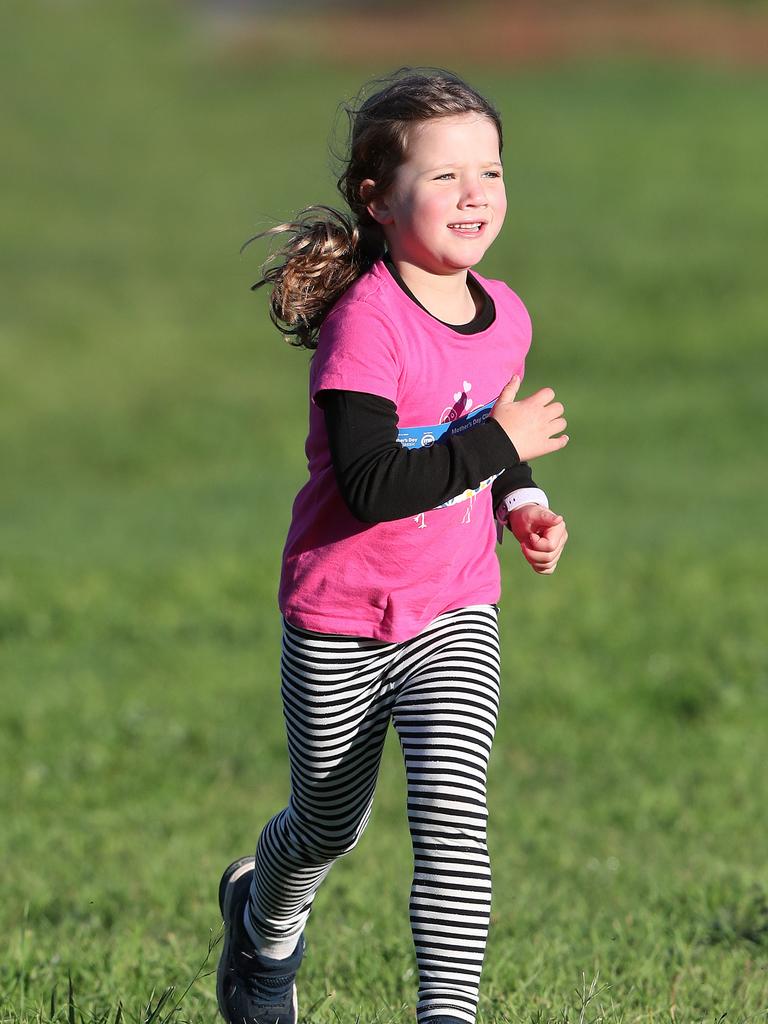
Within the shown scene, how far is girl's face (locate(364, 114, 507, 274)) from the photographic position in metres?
3.65

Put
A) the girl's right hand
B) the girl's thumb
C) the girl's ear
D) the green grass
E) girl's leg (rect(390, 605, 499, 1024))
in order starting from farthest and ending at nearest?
the green grass < the girl's ear < the girl's thumb < the girl's right hand < girl's leg (rect(390, 605, 499, 1024))

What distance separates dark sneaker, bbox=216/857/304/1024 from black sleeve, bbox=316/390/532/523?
1.29 metres

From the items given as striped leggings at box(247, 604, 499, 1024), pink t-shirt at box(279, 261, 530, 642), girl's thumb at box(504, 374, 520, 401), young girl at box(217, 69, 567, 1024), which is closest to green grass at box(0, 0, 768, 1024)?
striped leggings at box(247, 604, 499, 1024)

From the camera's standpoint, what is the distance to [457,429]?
374 centimetres

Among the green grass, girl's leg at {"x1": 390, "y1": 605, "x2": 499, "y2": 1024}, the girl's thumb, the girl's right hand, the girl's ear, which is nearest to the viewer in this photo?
girl's leg at {"x1": 390, "y1": 605, "x2": 499, "y2": 1024}

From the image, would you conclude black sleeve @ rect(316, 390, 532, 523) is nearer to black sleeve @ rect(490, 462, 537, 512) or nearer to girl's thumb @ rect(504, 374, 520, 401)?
girl's thumb @ rect(504, 374, 520, 401)

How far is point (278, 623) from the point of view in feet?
33.4

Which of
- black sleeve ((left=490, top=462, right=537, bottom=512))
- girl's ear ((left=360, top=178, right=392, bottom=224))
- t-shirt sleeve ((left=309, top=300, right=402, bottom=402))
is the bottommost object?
black sleeve ((left=490, top=462, right=537, bottom=512))

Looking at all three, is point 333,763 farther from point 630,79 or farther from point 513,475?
point 630,79

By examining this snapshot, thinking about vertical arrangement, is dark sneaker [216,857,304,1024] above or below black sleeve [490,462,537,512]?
below

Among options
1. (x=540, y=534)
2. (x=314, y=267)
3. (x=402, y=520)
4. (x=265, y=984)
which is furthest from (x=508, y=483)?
(x=265, y=984)

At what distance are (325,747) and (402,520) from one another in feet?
1.90

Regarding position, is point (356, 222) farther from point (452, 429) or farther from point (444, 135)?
point (452, 429)

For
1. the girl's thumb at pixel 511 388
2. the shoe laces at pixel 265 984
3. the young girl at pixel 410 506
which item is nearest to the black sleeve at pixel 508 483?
the young girl at pixel 410 506
